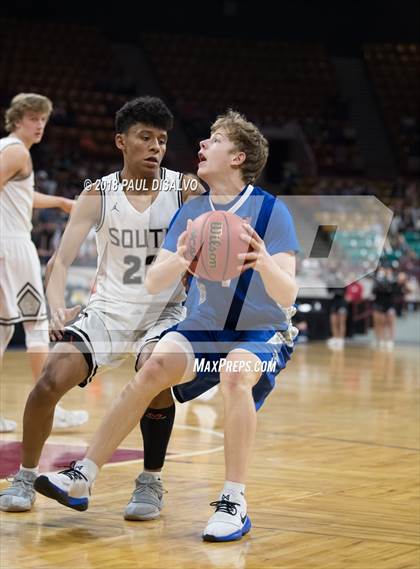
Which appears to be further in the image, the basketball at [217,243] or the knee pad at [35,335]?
the knee pad at [35,335]

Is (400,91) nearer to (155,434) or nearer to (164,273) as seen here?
(155,434)

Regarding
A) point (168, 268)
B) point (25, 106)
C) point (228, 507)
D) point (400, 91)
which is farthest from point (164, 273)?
point (400, 91)

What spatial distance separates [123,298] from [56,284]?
0.29 meters

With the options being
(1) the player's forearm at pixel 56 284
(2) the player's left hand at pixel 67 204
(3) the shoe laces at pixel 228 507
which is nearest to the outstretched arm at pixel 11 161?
(2) the player's left hand at pixel 67 204

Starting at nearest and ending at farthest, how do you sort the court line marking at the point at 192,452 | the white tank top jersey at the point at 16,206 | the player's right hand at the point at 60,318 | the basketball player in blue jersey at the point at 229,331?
1. the basketball player in blue jersey at the point at 229,331
2. the player's right hand at the point at 60,318
3. the court line marking at the point at 192,452
4. the white tank top jersey at the point at 16,206

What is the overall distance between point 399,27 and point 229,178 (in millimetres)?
25011

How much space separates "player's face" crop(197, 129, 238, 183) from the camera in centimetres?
419

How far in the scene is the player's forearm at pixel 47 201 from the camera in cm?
618

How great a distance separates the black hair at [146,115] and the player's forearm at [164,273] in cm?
77

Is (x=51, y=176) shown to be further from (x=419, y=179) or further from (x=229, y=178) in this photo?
(x=229, y=178)

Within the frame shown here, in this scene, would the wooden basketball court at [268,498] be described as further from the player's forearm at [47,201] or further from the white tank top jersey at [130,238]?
the player's forearm at [47,201]

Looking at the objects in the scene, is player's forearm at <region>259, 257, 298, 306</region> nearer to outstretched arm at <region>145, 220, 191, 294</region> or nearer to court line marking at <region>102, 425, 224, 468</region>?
outstretched arm at <region>145, 220, 191, 294</region>

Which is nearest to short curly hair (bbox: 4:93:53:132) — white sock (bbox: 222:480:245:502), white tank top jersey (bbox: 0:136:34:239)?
white tank top jersey (bbox: 0:136:34:239)

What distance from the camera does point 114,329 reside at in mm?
4492
